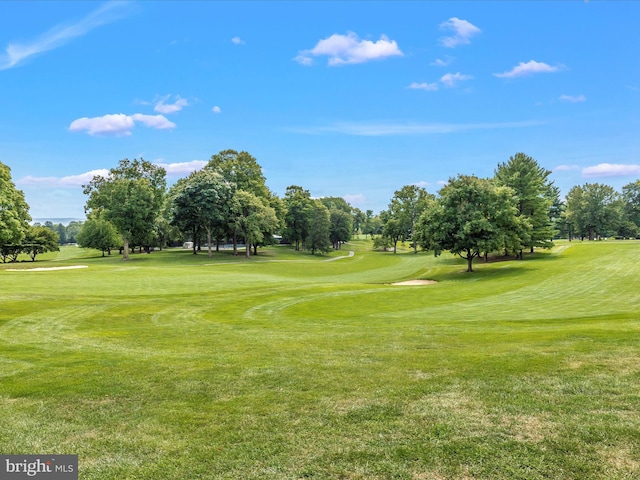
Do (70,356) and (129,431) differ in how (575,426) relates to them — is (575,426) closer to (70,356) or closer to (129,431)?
(129,431)

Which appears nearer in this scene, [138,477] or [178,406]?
[138,477]

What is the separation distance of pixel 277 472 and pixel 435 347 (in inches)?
291

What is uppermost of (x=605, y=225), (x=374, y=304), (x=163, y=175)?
(x=163, y=175)

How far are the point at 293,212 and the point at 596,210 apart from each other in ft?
237

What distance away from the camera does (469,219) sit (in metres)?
42.2

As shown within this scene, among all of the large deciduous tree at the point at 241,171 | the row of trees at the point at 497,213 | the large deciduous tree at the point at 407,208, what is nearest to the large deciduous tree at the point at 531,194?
the row of trees at the point at 497,213

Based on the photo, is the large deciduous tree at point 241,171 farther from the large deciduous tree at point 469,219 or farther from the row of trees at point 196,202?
the large deciduous tree at point 469,219

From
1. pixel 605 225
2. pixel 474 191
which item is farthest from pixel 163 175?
pixel 605 225

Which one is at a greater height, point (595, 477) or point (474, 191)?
point (474, 191)

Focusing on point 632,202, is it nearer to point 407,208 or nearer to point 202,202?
point 407,208

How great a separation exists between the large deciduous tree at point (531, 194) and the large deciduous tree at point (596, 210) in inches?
1911

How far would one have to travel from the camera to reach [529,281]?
113 ft

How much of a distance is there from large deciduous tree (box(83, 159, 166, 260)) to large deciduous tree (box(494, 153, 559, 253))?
5419 cm

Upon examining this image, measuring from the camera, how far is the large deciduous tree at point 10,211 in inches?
2072
